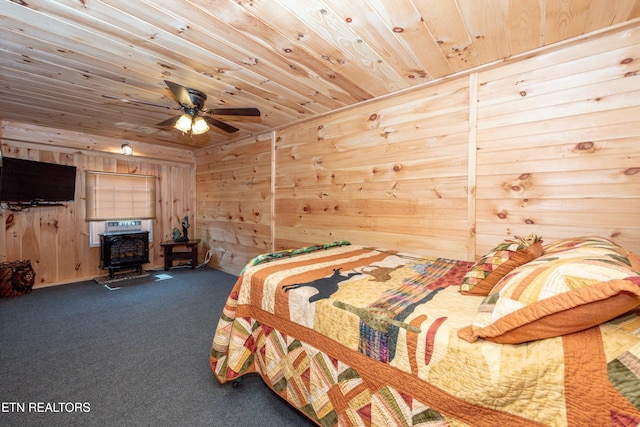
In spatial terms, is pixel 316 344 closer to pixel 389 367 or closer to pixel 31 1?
pixel 389 367

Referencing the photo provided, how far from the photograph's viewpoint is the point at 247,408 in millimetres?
1651

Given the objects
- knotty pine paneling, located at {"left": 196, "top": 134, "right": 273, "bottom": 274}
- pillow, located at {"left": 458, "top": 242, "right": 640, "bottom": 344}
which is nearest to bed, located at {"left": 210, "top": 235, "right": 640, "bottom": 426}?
pillow, located at {"left": 458, "top": 242, "right": 640, "bottom": 344}

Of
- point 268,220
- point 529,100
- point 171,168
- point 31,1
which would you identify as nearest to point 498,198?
point 529,100

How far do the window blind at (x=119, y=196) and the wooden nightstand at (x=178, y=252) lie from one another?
0.69m

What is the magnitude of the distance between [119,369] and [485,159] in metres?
3.28

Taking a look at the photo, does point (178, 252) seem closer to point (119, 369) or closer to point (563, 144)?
point (119, 369)

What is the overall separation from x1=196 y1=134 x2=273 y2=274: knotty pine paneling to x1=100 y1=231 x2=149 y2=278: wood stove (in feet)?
3.45

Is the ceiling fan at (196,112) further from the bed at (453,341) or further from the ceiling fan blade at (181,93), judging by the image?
the bed at (453,341)

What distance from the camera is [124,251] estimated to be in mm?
4488

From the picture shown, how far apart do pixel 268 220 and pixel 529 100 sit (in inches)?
128

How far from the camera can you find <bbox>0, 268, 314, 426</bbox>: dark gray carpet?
158 cm

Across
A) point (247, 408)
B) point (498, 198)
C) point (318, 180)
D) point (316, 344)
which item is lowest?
point (247, 408)

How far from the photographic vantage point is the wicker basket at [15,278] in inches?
135

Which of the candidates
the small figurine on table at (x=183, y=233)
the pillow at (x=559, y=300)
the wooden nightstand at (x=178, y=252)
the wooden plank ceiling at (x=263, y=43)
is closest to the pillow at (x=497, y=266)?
the pillow at (x=559, y=300)
